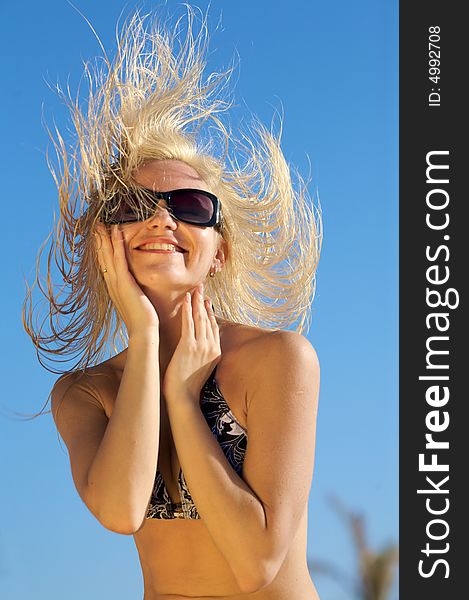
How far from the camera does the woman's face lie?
440cm

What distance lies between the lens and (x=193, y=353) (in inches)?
170

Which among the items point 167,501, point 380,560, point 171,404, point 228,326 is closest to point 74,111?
point 228,326

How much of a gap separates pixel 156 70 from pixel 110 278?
4.48ft

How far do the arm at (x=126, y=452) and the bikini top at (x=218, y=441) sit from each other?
0.24 m

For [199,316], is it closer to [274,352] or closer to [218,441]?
[274,352]

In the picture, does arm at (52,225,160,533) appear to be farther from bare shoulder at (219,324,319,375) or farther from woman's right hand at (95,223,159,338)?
bare shoulder at (219,324,319,375)

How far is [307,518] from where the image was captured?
4.46 meters

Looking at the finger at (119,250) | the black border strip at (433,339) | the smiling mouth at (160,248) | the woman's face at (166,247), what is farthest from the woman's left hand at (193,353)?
the black border strip at (433,339)

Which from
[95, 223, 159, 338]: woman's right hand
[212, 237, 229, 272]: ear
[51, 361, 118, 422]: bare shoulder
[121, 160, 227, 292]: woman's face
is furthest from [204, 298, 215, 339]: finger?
[51, 361, 118, 422]: bare shoulder

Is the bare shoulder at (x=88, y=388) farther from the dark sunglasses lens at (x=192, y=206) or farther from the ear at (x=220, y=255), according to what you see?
the dark sunglasses lens at (x=192, y=206)

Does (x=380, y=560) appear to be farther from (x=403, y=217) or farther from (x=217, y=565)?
(x=217, y=565)

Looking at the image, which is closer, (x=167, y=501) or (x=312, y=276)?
(x=167, y=501)

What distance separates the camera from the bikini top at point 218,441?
422cm

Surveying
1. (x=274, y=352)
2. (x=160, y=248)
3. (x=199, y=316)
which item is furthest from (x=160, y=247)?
(x=274, y=352)
